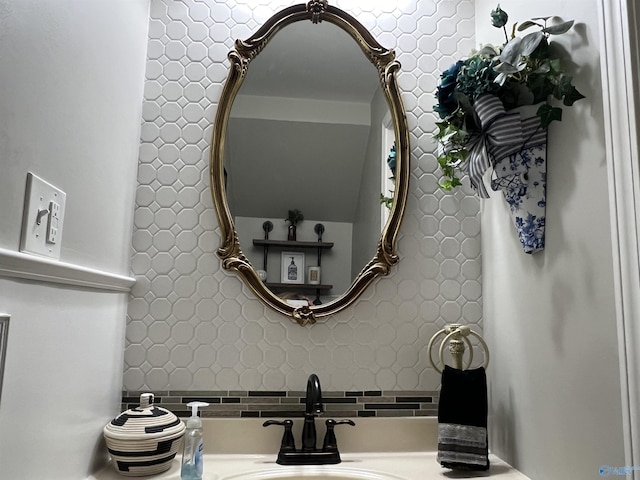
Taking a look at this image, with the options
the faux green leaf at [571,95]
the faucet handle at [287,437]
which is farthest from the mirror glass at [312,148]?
the faux green leaf at [571,95]

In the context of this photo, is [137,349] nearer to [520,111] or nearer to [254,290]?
[254,290]

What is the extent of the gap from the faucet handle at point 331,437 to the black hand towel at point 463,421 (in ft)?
0.83

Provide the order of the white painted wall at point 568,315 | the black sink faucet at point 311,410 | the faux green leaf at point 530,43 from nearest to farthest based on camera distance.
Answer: the white painted wall at point 568,315 < the faux green leaf at point 530,43 < the black sink faucet at point 311,410

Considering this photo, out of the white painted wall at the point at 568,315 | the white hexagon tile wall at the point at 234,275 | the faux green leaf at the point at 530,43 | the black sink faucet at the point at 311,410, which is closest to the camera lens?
the white painted wall at the point at 568,315

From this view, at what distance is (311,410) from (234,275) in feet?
1.42

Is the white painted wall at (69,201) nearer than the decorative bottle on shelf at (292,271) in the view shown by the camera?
Yes

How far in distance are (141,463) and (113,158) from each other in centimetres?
74

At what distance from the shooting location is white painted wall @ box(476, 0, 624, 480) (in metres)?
0.90

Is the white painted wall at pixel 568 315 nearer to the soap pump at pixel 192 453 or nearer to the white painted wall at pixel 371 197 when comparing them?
the white painted wall at pixel 371 197

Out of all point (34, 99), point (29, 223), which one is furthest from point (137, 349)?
point (34, 99)

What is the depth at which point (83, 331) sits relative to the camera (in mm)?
1053

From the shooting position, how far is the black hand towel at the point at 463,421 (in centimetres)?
117

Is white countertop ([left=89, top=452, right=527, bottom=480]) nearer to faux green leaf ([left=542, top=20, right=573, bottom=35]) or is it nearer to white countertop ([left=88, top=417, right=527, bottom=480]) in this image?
white countertop ([left=88, top=417, right=527, bottom=480])

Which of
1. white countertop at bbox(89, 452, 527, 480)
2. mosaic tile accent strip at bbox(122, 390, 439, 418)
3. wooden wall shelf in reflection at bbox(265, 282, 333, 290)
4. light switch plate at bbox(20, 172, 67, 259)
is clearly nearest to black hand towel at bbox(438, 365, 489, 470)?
white countertop at bbox(89, 452, 527, 480)
